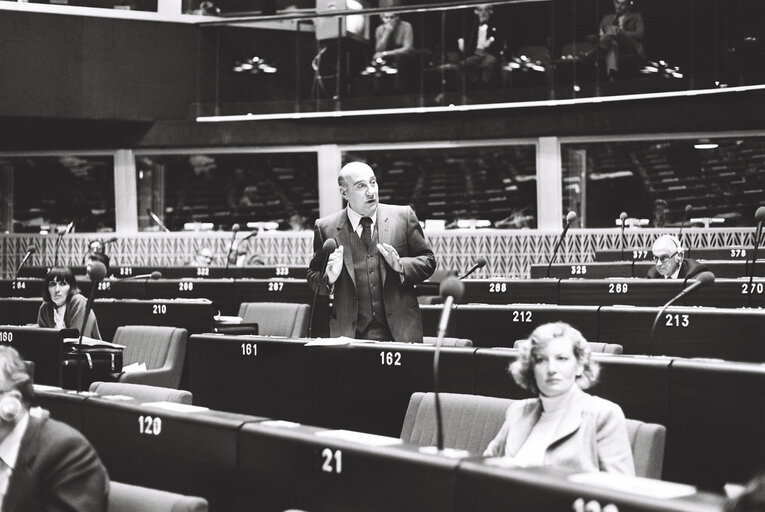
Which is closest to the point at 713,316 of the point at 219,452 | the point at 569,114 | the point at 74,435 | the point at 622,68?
the point at 219,452

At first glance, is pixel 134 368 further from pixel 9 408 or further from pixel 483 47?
pixel 483 47

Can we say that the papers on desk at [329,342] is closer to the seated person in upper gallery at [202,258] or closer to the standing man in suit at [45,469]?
the standing man in suit at [45,469]

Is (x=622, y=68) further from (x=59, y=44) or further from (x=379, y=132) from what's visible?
(x=59, y=44)

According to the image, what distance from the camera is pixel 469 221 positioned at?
43.6 ft

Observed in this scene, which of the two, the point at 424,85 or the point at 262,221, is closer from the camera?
the point at 424,85

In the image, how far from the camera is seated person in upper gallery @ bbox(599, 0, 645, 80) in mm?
11625

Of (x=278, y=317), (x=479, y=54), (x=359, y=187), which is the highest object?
(x=479, y=54)

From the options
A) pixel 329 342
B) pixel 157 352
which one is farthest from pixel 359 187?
pixel 157 352

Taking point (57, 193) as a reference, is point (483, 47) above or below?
above

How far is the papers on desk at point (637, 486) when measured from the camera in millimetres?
1990

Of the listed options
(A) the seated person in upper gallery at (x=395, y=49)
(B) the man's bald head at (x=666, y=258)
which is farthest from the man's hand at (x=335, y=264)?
(A) the seated person in upper gallery at (x=395, y=49)

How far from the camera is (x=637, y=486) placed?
2.06 m

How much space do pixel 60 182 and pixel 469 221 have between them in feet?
18.9

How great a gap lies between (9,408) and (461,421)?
1.55 metres
